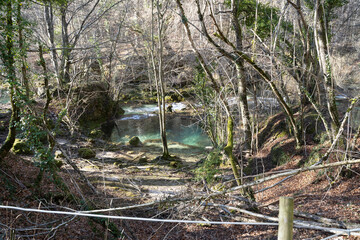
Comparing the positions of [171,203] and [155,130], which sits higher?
[171,203]

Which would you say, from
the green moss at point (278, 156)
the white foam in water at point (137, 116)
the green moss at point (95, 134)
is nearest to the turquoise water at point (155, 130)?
the white foam in water at point (137, 116)

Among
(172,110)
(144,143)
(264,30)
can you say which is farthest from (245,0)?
(172,110)

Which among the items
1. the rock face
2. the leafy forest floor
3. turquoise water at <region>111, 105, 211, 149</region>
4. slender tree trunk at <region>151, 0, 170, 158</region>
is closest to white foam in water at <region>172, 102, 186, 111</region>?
turquoise water at <region>111, 105, 211, 149</region>

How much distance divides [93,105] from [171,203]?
48.7 feet

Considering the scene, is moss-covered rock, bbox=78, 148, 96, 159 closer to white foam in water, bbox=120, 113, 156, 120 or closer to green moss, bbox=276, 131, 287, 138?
green moss, bbox=276, 131, 287, 138

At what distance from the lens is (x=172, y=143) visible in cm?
1585

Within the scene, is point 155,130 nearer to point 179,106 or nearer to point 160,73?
point 179,106

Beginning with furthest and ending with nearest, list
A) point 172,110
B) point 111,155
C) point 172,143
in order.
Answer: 1. point 172,110
2. point 172,143
3. point 111,155

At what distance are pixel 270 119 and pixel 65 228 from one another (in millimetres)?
9162

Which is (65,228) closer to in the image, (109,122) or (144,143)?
(144,143)

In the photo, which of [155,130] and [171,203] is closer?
[171,203]

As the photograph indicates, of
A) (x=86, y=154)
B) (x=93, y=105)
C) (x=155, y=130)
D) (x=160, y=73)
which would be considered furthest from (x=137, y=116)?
(x=160, y=73)

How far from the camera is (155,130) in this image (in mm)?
19172

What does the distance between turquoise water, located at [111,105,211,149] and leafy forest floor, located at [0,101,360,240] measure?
634 centimetres
